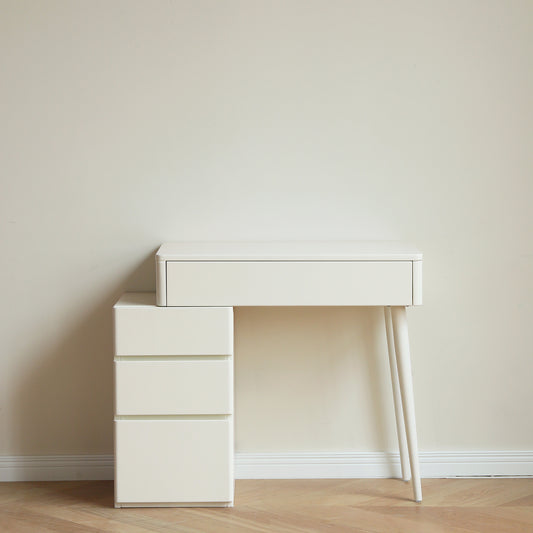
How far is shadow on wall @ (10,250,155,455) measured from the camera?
2.77m

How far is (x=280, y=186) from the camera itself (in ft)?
8.93

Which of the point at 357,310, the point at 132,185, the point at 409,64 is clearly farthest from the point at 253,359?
the point at 409,64

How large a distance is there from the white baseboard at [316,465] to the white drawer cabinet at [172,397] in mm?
345

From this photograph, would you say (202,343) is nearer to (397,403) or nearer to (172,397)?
(172,397)

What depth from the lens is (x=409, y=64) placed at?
2689 mm

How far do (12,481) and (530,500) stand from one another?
1.77 meters

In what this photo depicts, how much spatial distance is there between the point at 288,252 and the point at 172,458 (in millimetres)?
732

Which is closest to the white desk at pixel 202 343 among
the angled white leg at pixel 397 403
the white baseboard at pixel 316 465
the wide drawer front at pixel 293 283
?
the wide drawer front at pixel 293 283

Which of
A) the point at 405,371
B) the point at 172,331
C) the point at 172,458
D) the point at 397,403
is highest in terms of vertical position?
the point at 172,331

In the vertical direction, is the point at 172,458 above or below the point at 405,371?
below

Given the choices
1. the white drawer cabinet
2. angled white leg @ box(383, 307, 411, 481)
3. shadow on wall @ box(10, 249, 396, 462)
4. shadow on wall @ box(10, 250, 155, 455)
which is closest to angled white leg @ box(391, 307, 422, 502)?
angled white leg @ box(383, 307, 411, 481)

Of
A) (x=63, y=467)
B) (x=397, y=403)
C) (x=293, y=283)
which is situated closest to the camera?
(x=293, y=283)

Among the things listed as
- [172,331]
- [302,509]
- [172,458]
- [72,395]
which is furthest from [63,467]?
[302,509]

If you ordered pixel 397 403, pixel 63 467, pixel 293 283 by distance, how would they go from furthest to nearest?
1. pixel 63 467
2. pixel 397 403
3. pixel 293 283
